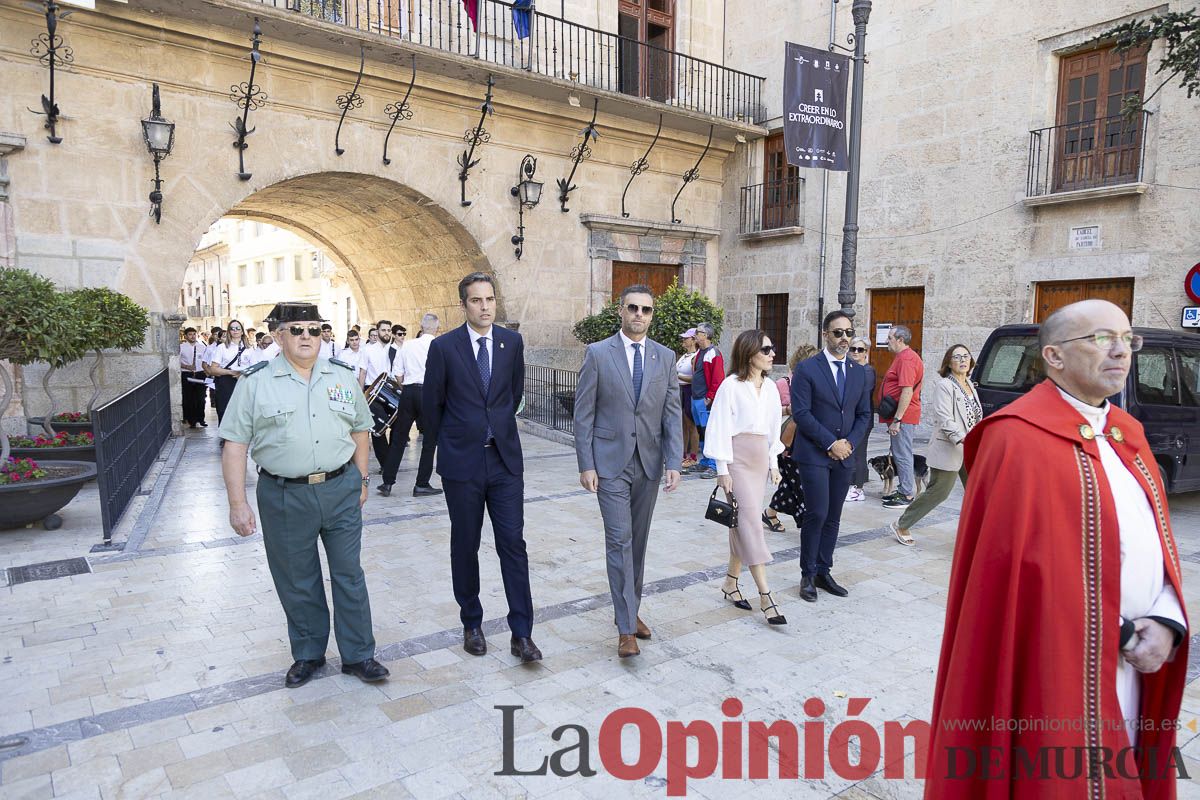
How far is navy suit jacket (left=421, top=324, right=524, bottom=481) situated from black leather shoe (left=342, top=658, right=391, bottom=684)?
38.1 inches

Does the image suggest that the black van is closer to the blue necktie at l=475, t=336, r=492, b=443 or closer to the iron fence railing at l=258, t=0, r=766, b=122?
the blue necktie at l=475, t=336, r=492, b=443

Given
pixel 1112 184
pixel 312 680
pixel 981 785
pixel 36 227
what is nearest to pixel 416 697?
pixel 312 680

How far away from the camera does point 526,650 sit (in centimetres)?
398

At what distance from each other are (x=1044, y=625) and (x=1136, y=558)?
1.07 feet

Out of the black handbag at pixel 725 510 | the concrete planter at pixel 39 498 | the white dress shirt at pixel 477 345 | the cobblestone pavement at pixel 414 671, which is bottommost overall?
the cobblestone pavement at pixel 414 671

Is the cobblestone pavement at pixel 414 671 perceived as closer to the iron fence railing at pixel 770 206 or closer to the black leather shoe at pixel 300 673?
the black leather shoe at pixel 300 673

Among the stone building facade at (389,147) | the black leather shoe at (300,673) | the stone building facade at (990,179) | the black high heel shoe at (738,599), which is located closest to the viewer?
the black leather shoe at (300,673)

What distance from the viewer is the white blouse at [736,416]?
4629 millimetres

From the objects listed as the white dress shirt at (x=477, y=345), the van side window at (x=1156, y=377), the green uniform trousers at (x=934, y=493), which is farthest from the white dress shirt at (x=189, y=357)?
the van side window at (x=1156, y=377)

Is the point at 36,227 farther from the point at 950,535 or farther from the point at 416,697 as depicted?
the point at 950,535

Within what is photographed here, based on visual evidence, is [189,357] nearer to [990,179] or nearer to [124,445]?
[124,445]

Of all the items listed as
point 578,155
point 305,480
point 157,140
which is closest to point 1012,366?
point 305,480

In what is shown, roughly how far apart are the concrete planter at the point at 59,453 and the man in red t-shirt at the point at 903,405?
7655 mm

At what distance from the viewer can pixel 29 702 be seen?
11.6 ft
